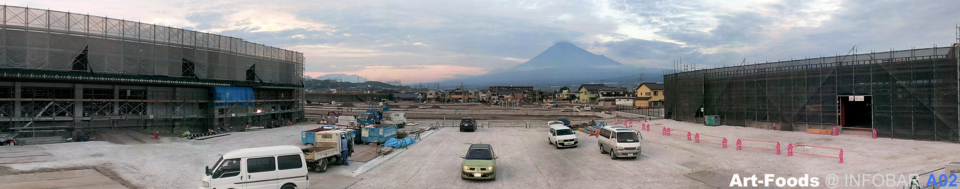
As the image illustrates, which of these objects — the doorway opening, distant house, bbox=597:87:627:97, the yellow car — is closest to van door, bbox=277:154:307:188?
the yellow car

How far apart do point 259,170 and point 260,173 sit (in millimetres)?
94

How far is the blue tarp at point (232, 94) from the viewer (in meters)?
33.1

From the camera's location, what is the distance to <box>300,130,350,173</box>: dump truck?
15258 mm

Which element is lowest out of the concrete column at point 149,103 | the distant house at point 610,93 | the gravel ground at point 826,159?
the gravel ground at point 826,159

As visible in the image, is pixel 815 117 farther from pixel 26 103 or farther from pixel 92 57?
pixel 26 103

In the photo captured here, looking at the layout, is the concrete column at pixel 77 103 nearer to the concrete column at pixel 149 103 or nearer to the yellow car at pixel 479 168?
the concrete column at pixel 149 103

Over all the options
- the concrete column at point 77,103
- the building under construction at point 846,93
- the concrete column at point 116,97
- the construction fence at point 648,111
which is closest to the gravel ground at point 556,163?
the building under construction at point 846,93

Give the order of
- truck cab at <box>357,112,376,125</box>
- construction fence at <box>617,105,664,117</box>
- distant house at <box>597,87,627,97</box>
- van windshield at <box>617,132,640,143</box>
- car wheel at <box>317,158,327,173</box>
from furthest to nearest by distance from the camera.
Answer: distant house at <box>597,87,627,97</box> < construction fence at <box>617,105,664,117</box> < truck cab at <box>357,112,376,125</box> < van windshield at <box>617,132,640,143</box> < car wheel at <box>317,158,327,173</box>

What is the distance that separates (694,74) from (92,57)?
170 ft

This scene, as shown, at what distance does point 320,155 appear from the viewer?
15.4m

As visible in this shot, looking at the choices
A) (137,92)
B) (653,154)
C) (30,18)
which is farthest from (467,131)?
(30,18)

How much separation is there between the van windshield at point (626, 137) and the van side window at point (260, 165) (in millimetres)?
14430

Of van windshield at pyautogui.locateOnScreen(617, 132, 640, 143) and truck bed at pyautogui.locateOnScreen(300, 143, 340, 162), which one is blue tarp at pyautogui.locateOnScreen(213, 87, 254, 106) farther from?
van windshield at pyautogui.locateOnScreen(617, 132, 640, 143)

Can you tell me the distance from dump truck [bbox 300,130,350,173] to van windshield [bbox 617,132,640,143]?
1293cm
